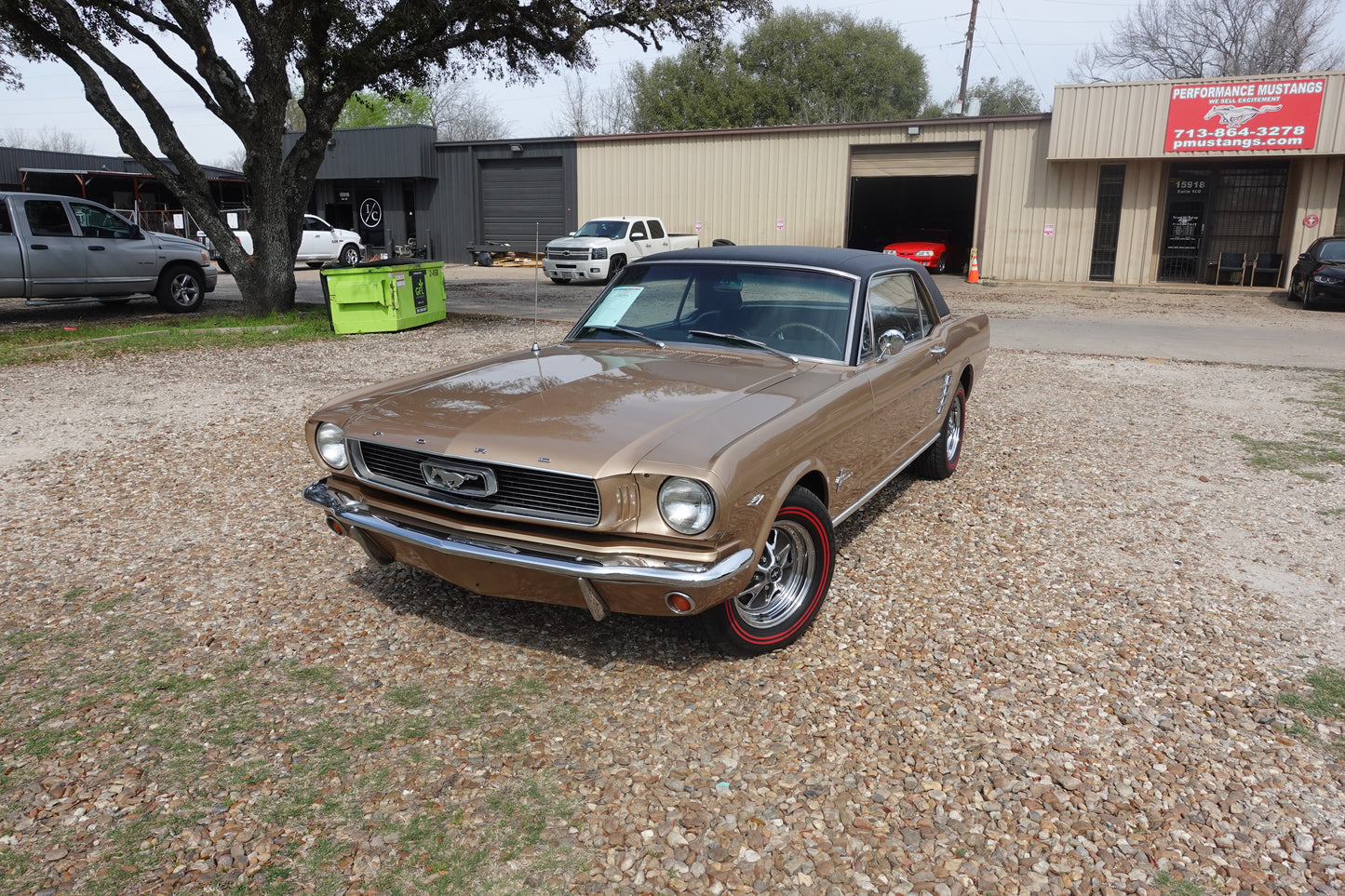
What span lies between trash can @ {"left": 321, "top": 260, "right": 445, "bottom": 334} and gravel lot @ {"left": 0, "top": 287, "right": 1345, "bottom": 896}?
24.4ft

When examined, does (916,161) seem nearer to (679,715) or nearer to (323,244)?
(323,244)

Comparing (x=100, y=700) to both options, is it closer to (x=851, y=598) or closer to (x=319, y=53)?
(x=851, y=598)

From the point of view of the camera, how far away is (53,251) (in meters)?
13.2

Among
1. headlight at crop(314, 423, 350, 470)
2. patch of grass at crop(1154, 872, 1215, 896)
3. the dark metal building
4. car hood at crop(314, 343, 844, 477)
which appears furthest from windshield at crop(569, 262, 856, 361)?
the dark metal building

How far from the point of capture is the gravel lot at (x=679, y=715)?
2535 mm

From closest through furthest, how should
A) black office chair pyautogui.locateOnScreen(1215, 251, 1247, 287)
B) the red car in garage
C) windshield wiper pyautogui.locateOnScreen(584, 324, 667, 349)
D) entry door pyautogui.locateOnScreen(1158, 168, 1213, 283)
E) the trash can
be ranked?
windshield wiper pyautogui.locateOnScreen(584, 324, 667, 349), the trash can, black office chair pyautogui.locateOnScreen(1215, 251, 1247, 287), entry door pyautogui.locateOnScreen(1158, 168, 1213, 283), the red car in garage

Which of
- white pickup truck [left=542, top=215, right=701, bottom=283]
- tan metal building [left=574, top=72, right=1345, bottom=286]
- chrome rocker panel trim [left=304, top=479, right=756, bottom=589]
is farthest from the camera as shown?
white pickup truck [left=542, top=215, right=701, bottom=283]

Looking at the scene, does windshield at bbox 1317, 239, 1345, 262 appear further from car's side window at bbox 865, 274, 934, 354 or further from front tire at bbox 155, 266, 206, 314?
front tire at bbox 155, 266, 206, 314

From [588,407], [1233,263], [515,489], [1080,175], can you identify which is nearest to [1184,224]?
[1233,263]

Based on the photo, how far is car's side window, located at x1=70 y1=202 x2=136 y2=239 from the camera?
13.6 meters

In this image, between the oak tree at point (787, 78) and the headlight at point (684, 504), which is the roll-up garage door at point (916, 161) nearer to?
the headlight at point (684, 504)

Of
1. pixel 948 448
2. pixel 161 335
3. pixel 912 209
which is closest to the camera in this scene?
pixel 948 448

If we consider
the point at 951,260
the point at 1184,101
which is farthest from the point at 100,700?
the point at 951,260

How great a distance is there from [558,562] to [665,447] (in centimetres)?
52
